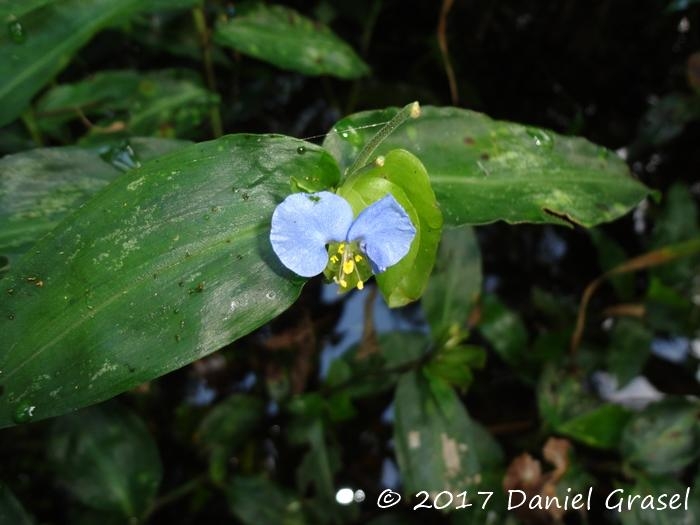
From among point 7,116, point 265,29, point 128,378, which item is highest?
point 265,29

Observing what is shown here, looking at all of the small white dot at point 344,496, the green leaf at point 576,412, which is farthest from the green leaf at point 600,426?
the small white dot at point 344,496

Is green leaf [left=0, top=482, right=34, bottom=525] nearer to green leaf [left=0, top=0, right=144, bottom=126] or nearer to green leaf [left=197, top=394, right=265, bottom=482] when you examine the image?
green leaf [left=197, top=394, right=265, bottom=482]

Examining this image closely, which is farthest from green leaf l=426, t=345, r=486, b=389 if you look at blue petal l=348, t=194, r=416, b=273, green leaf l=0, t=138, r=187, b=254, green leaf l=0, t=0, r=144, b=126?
green leaf l=0, t=0, r=144, b=126

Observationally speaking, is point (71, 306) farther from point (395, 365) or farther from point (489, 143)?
point (395, 365)

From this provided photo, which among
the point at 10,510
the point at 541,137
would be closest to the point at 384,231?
the point at 541,137

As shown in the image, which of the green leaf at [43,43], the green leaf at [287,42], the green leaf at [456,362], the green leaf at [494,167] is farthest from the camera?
the green leaf at [287,42]

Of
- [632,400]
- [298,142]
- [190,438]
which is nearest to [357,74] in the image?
[298,142]

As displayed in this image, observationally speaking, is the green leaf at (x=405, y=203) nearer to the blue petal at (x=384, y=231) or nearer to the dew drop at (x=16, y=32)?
the blue petal at (x=384, y=231)
